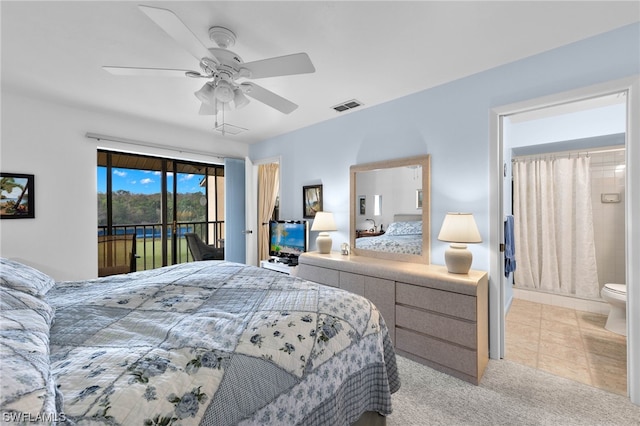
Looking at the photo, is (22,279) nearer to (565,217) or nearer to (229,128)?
(229,128)

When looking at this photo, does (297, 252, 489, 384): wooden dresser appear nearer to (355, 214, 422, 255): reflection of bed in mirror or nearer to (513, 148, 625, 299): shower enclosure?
(355, 214, 422, 255): reflection of bed in mirror

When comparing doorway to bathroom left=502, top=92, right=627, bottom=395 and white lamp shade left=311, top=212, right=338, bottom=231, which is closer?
doorway to bathroom left=502, top=92, right=627, bottom=395

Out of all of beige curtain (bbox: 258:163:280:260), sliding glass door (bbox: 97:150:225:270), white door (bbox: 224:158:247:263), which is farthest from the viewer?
beige curtain (bbox: 258:163:280:260)

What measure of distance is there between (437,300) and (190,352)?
1.93 metres

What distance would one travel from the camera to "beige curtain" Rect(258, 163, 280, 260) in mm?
5016

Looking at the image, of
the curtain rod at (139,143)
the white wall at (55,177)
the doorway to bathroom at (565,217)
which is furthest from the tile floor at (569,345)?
the white wall at (55,177)

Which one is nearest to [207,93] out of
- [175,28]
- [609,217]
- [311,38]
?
[175,28]

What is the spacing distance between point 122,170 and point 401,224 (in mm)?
4421

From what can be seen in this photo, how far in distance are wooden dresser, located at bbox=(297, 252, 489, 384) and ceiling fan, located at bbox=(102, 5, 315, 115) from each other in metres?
1.74

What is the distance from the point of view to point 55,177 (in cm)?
307

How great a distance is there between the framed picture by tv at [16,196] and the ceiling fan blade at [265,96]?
264 cm

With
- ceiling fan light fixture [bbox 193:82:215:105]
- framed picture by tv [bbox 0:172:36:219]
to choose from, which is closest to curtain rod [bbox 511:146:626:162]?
ceiling fan light fixture [bbox 193:82:215:105]

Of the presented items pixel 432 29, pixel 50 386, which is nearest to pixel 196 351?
pixel 50 386

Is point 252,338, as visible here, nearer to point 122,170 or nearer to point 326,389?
point 326,389
